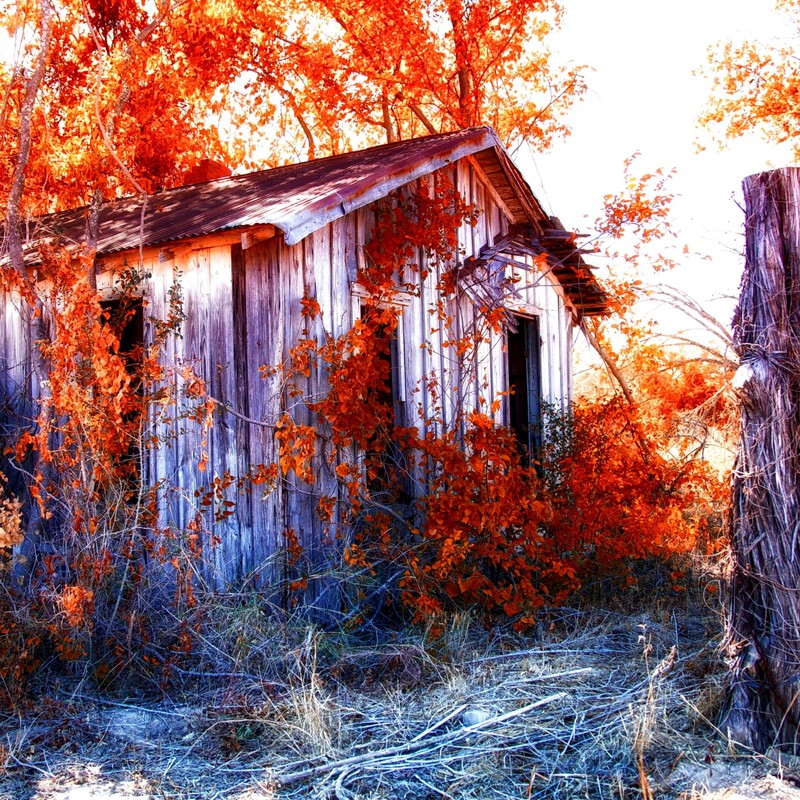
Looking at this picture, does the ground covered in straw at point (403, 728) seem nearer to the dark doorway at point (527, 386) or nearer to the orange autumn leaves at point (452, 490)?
the orange autumn leaves at point (452, 490)

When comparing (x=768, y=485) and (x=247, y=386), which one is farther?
(x=247, y=386)

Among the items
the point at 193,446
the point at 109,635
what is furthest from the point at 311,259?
the point at 109,635

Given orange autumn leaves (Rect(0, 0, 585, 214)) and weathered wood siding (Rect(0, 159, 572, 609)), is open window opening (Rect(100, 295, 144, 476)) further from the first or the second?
orange autumn leaves (Rect(0, 0, 585, 214))

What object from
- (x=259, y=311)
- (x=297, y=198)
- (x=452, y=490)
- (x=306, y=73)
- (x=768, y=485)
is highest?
(x=306, y=73)

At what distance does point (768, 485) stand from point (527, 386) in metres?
6.08

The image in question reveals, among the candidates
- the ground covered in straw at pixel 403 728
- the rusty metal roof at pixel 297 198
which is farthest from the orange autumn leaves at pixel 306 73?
the ground covered in straw at pixel 403 728

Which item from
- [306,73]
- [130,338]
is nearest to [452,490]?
[130,338]

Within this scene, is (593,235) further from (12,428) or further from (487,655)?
(12,428)

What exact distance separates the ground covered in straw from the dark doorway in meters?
4.44

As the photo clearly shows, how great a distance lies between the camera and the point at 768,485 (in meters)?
4.45

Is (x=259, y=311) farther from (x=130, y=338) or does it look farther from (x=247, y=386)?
(x=130, y=338)

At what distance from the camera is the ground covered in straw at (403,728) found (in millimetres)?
4234

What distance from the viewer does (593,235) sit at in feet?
30.4

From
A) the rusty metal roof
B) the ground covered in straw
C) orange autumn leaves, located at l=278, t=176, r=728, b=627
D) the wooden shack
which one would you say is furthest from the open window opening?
the ground covered in straw
